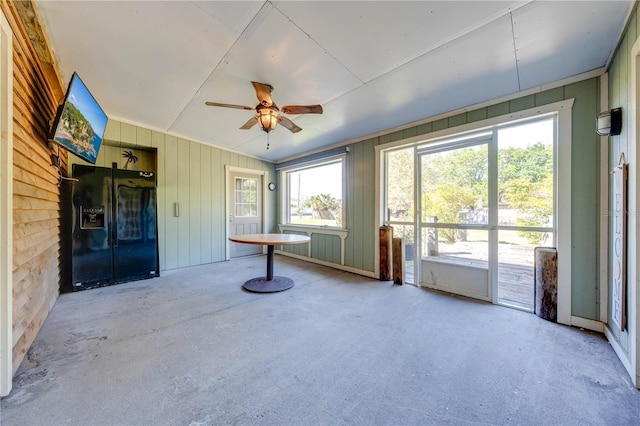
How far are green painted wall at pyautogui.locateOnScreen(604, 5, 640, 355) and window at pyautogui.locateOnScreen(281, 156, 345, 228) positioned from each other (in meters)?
3.26

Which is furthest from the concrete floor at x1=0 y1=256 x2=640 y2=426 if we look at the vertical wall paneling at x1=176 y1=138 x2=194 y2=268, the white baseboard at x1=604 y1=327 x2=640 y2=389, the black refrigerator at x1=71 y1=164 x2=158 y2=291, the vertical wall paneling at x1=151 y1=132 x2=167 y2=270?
the vertical wall paneling at x1=176 y1=138 x2=194 y2=268

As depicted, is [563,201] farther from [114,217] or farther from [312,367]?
[114,217]

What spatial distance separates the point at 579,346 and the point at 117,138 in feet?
20.4

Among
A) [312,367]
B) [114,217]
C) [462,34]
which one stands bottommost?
[312,367]

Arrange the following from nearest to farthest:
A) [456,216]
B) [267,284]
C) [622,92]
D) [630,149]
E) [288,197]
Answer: [630,149]
[622,92]
[456,216]
[267,284]
[288,197]

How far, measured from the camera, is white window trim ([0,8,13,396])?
56.3 inches

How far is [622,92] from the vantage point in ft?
6.01

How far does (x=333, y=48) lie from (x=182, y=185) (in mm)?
3772

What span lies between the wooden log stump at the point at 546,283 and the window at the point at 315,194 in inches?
110

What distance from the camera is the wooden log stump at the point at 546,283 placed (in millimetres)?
2422

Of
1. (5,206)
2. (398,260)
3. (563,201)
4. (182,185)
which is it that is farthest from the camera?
(182,185)

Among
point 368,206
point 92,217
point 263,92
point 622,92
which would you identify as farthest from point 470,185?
point 92,217

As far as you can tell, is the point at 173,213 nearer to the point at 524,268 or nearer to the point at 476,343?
the point at 476,343

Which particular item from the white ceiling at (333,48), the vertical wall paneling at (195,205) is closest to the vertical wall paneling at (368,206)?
the white ceiling at (333,48)
